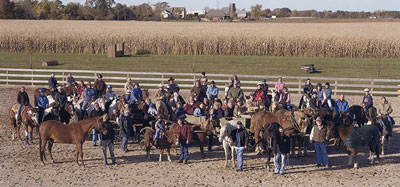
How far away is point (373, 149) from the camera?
14172 millimetres

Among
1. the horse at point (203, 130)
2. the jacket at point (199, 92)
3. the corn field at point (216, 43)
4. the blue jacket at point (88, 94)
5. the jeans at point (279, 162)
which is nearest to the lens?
the jeans at point (279, 162)

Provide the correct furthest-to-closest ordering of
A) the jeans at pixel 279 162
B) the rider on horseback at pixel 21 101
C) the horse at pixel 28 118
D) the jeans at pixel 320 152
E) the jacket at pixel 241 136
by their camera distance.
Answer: the rider on horseback at pixel 21 101
the horse at pixel 28 118
the jeans at pixel 320 152
the jacket at pixel 241 136
the jeans at pixel 279 162

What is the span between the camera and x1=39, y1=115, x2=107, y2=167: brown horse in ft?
45.4

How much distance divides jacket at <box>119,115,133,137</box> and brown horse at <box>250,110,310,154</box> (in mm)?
3702

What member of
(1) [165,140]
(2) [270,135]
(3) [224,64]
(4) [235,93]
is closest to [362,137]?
(2) [270,135]

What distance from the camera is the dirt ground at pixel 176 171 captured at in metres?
12.8

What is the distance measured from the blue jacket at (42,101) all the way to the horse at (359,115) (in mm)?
10272

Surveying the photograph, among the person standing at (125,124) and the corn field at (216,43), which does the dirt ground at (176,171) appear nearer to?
the person standing at (125,124)

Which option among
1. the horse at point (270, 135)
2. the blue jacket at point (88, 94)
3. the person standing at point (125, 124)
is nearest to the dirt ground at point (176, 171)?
the person standing at point (125, 124)

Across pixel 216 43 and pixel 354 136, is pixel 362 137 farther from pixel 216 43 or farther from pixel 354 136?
pixel 216 43

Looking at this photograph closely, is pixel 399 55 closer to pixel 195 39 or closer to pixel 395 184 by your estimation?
pixel 195 39

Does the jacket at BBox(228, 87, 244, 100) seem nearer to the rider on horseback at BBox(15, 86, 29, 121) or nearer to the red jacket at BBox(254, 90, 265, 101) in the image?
the red jacket at BBox(254, 90, 265, 101)

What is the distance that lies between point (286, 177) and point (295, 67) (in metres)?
25.3

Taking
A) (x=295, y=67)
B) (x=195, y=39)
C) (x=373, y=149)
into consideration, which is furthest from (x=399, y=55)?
(x=373, y=149)
